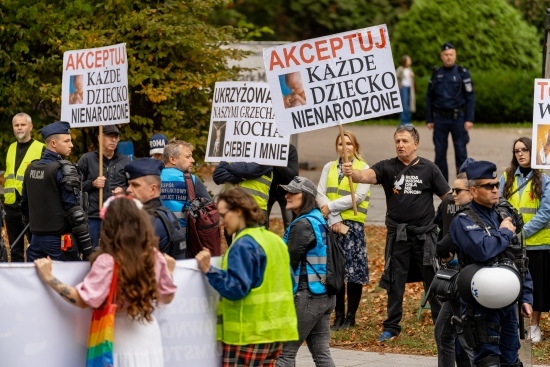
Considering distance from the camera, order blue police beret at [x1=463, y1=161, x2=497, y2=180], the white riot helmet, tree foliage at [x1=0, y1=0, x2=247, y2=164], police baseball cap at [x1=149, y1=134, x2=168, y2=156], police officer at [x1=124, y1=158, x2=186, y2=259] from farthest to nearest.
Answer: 1. tree foliage at [x1=0, y1=0, x2=247, y2=164]
2. police baseball cap at [x1=149, y1=134, x2=168, y2=156]
3. blue police beret at [x1=463, y1=161, x2=497, y2=180]
4. the white riot helmet
5. police officer at [x1=124, y1=158, x2=186, y2=259]

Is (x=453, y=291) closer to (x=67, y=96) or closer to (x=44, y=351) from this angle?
(x=44, y=351)

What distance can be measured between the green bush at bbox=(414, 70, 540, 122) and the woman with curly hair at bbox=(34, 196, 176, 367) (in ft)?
87.7

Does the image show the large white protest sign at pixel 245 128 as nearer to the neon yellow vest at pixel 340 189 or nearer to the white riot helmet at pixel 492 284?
the neon yellow vest at pixel 340 189

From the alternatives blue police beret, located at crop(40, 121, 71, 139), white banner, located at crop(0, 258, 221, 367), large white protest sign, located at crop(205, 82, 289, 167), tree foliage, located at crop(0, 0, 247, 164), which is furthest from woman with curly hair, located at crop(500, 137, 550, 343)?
tree foliage, located at crop(0, 0, 247, 164)

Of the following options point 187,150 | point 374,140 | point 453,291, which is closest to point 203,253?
point 453,291

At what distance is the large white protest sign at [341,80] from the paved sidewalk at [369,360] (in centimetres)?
202

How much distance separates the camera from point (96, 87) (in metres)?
12.4

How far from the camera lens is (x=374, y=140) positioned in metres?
29.6

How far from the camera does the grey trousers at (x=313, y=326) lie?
8.68 meters

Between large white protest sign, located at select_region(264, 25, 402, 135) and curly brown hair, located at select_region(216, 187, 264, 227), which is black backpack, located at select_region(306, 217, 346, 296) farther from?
large white protest sign, located at select_region(264, 25, 402, 135)

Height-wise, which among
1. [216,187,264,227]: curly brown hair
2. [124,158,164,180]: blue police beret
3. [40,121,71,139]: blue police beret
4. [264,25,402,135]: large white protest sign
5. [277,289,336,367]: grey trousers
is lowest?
[277,289,336,367]: grey trousers

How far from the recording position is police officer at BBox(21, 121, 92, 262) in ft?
35.8

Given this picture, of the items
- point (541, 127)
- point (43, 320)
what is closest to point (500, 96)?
point (541, 127)

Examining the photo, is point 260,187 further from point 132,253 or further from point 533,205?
point 132,253
